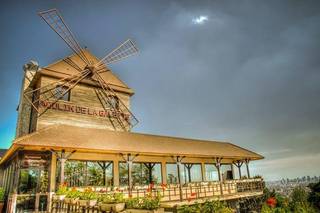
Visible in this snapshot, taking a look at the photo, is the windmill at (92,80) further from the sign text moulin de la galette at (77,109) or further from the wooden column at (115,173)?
the wooden column at (115,173)

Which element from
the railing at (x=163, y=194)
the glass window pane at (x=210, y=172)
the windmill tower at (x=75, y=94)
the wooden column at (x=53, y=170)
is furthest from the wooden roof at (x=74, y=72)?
the glass window pane at (x=210, y=172)

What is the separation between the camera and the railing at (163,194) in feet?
29.5

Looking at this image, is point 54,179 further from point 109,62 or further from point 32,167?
point 109,62

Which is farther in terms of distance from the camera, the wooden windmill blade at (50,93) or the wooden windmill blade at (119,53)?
the wooden windmill blade at (119,53)

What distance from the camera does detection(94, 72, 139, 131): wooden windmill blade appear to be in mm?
23550

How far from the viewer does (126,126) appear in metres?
24.3

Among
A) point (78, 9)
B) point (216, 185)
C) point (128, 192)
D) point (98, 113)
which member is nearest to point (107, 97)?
point (98, 113)

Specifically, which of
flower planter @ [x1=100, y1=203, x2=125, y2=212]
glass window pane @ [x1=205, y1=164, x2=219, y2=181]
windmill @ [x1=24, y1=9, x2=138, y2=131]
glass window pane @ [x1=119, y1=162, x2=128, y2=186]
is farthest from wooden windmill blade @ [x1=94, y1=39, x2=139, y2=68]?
flower planter @ [x1=100, y1=203, x2=125, y2=212]

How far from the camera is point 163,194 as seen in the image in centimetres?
1661

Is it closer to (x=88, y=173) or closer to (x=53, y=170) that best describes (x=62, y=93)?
(x=88, y=173)

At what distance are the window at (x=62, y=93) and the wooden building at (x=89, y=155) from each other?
9 cm

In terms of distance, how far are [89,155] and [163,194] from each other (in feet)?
19.7

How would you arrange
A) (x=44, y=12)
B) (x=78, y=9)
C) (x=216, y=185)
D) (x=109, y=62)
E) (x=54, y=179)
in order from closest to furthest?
(x=54, y=179), (x=78, y=9), (x=216, y=185), (x=44, y=12), (x=109, y=62)

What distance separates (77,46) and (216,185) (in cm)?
1856
